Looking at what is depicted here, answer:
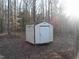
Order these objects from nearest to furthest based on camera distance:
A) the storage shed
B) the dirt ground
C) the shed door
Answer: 1. the dirt ground
2. the storage shed
3. the shed door

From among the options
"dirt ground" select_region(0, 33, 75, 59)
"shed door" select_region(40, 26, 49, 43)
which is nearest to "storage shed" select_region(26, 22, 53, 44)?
"shed door" select_region(40, 26, 49, 43)

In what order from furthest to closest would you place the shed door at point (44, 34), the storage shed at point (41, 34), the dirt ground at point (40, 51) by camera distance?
1. the shed door at point (44, 34)
2. the storage shed at point (41, 34)
3. the dirt ground at point (40, 51)

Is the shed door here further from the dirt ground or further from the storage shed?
the dirt ground

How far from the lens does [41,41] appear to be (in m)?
13.8

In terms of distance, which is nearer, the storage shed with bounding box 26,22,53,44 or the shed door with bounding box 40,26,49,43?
the storage shed with bounding box 26,22,53,44

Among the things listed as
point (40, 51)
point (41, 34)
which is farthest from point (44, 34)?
point (40, 51)

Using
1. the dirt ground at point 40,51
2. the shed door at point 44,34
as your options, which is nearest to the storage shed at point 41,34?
the shed door at point 44,34

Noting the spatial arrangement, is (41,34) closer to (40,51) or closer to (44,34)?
(44,34)

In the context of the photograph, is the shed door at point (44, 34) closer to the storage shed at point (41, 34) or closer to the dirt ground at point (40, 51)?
the storage shed at point (41, 34)

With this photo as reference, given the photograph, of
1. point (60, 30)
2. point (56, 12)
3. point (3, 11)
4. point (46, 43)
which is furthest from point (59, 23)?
point (3, 11)

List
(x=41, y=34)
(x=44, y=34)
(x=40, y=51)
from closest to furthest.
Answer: (x=40, y=51) < (x=41, y=34) < (x=44, y=34)

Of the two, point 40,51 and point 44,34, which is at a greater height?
point 44,34

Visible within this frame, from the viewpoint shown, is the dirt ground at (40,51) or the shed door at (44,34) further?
the shed door at (44,34)

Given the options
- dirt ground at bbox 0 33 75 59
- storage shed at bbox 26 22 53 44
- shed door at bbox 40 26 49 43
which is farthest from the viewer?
shed door at bbox 40 26 49 43
